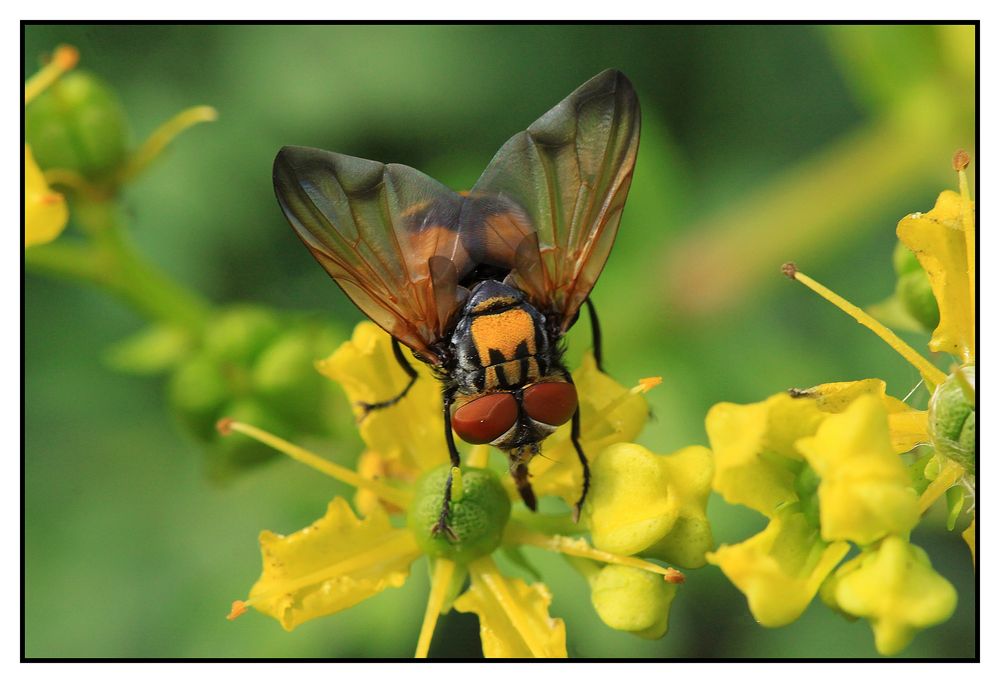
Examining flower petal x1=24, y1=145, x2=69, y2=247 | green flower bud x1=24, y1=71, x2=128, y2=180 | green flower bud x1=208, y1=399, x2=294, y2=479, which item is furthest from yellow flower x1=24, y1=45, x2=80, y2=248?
green flower bud x1=208, y1=399, x2=294, y2=479

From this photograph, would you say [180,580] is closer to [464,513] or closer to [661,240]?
[464,513]


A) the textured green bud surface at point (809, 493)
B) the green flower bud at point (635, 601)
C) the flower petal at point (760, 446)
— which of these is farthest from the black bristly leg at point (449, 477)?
the textured green bud surface at point (809, 493)

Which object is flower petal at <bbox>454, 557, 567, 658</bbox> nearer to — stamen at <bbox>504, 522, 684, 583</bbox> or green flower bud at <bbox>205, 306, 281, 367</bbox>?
stamen at <bbox>504, 522, 684, 583</bbox>

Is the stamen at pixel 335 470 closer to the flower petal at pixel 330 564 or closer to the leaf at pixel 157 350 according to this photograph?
the flower petal at pixel 330 564

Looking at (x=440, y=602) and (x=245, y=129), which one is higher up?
(x=245, y=129)

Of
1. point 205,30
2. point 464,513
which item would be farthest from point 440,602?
point 205,30
